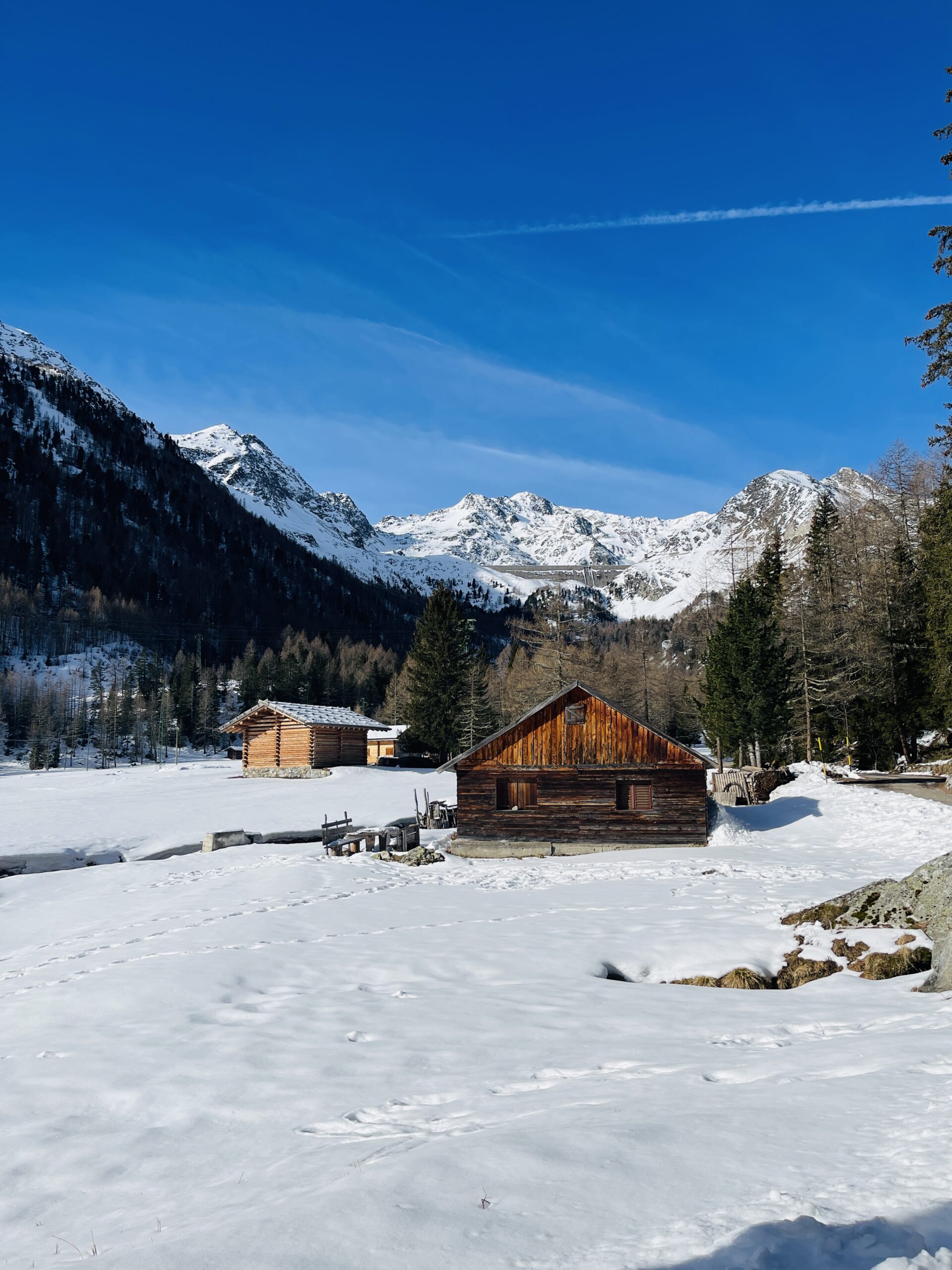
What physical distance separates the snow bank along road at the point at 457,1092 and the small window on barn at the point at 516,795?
11.8 m

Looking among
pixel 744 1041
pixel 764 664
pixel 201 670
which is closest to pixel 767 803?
pixel 764 664

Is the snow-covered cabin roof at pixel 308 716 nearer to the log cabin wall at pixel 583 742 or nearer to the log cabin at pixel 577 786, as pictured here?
the log cabin at pixel 577 786

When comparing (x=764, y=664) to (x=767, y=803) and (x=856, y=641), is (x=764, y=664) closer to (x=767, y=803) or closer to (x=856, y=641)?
(x=856, y=641)

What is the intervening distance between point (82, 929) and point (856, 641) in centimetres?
4214

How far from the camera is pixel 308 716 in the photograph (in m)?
55.2

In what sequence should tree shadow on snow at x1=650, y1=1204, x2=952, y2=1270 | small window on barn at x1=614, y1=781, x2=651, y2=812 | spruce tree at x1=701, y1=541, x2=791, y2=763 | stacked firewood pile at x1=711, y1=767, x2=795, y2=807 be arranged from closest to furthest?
tree shadow on snow at x1=650, y1=1204, x2=952, y2=1270
small window on barn at x1=614, y1=781, x2=651, y2=812
stacked firewood pile at x1=711, y1=767, x2=795, y2=807
spruce tree at x1=701, y1=541, x2=791, y2=763

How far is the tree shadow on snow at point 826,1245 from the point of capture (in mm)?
3596

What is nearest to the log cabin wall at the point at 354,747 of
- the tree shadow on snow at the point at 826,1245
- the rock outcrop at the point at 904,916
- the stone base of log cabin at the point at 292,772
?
the stone base of log cabin at the point at 292,772

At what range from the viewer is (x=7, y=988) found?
12070mm

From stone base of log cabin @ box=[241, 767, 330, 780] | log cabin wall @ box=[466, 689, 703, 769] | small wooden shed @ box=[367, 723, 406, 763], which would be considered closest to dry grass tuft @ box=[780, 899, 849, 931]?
log cabin wall @ box=[466, 689, 703, 769]

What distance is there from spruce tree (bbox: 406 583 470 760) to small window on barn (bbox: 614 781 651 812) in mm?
30384

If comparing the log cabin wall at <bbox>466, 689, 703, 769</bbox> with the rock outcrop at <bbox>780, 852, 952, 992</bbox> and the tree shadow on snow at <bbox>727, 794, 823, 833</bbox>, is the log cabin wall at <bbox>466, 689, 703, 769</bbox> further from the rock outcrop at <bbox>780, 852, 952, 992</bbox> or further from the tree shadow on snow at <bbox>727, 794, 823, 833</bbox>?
the rock outcrop at <bbox>780, 852, 952, 992</bbox>

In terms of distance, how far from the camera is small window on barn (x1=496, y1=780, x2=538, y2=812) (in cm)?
3062

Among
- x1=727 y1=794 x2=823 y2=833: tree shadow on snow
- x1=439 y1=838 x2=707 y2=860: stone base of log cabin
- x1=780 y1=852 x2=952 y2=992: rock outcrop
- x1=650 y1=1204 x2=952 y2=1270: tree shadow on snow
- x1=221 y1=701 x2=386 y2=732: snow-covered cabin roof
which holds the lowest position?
x1=439 y1=838 x2=707 y2=860: stone base of log cabin
